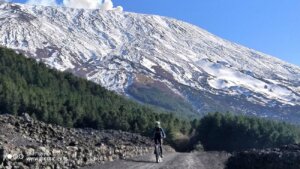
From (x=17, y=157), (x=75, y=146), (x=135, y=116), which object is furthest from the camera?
(x=135, y=116)

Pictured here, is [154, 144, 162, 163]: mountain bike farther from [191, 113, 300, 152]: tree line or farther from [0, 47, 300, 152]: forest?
[191, 113, 300, 152]: tree line

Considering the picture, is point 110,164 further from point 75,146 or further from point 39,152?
point 39,152

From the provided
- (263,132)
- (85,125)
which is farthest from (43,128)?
(263,132)

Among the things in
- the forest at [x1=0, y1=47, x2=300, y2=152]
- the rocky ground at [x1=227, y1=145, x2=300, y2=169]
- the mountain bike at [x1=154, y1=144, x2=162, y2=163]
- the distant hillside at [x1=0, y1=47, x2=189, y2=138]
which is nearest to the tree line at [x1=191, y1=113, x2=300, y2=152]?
the forest at [x1=0, y1=47, x2=300, y2=152]

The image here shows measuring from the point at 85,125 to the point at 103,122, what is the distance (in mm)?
2933

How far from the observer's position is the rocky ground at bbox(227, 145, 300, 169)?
2653 cm

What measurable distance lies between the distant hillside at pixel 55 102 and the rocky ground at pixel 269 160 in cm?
4244

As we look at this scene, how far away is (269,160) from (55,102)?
5491 cm

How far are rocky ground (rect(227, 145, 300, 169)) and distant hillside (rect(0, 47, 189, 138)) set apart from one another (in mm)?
42438

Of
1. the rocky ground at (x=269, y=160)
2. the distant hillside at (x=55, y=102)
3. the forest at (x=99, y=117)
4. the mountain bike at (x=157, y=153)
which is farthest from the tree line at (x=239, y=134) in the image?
the rocky ground at (x=269, y=160)


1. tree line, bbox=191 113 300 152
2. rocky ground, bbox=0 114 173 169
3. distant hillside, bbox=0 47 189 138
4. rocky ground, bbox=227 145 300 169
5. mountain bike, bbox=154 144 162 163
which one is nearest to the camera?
rocky ground, bbox=0 114 173 169

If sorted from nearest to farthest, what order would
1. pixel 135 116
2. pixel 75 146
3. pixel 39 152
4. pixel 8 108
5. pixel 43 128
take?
pixel 39 152 < pixel 75 146 < pixel 43 128 < pixel 8 108 < pixel 135 116

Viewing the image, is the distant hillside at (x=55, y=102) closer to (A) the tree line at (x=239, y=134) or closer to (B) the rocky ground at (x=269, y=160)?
(A) the tree line at (x=239, y=134)

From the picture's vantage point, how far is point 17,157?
78.9 ft
